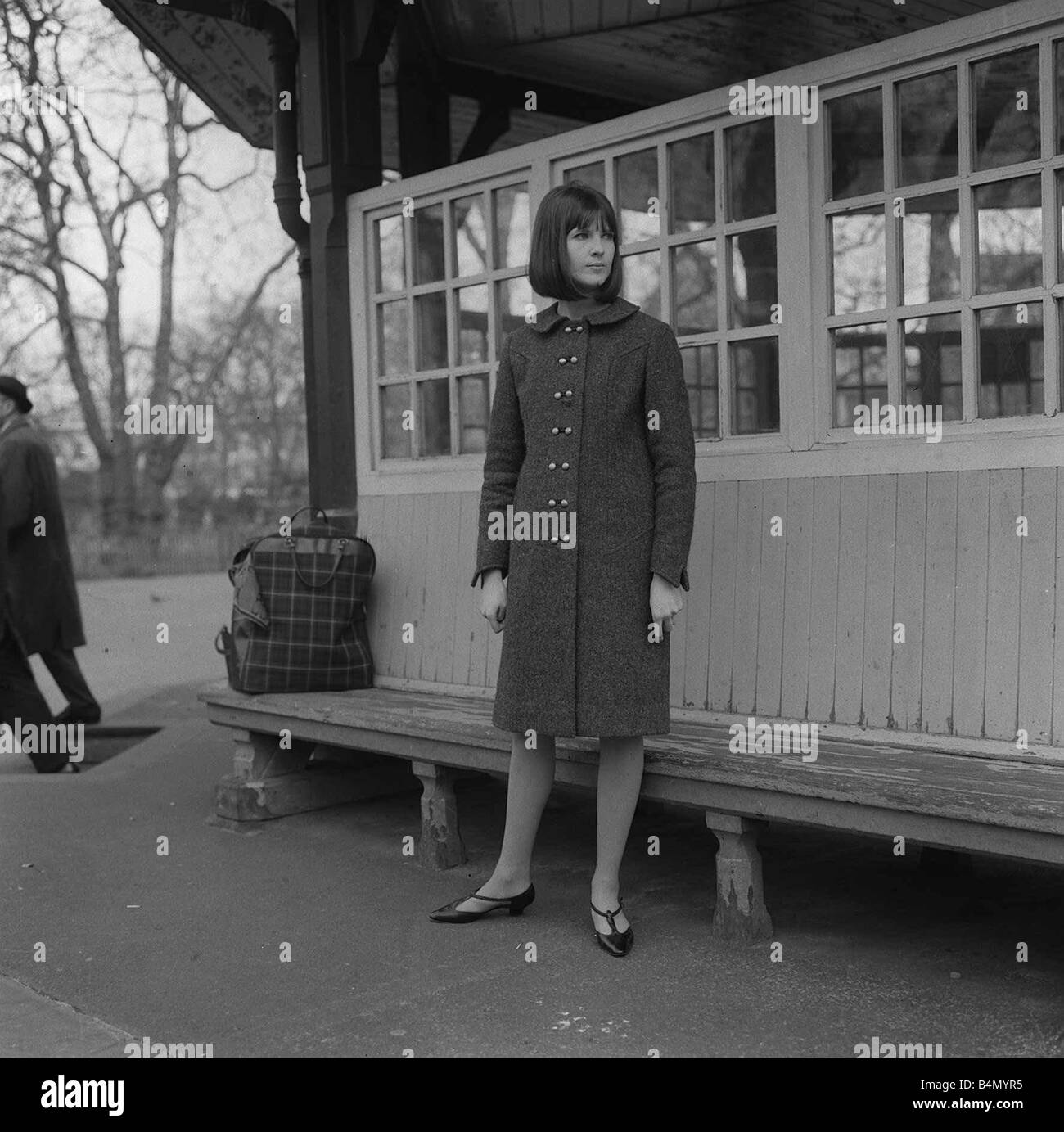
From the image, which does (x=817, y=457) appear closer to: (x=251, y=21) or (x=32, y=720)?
(x=251, y=21)

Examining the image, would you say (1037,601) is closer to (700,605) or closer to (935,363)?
(935,363)

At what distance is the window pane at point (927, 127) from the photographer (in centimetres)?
389

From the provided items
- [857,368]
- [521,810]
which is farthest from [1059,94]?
[521,810]

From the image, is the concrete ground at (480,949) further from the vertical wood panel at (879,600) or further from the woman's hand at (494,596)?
the woman's hand at (494,596)

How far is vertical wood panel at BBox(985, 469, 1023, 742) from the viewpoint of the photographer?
3674 millimetres

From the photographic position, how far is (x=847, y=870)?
4.54 meters

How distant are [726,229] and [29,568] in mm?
4205

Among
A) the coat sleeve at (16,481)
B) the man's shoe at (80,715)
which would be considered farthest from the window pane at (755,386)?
the man's shoe at (80,715)

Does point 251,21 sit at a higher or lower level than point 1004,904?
higher

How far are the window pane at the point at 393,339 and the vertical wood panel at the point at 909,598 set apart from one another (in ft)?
7.74

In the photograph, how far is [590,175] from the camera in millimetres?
4926

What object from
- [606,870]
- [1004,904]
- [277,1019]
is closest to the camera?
[277,1019]

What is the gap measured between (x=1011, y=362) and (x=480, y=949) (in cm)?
211
